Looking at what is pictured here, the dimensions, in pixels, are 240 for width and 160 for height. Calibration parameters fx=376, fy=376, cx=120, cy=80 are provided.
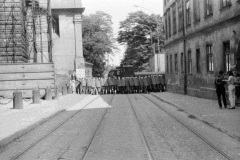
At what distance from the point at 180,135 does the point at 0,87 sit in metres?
16.2

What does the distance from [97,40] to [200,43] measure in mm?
41346

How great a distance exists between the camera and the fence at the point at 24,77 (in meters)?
22.8

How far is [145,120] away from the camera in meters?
12.3

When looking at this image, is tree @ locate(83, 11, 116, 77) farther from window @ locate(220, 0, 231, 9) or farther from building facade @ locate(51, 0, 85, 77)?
window @ locate(220, 0, 231, 9)

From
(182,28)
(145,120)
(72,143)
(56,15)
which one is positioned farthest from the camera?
(56,15)

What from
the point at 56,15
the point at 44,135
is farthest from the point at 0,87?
the point at 56,15

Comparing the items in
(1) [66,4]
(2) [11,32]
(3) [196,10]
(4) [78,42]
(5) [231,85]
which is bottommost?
(5) [231,85]

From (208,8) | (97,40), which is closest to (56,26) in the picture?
(97,40)

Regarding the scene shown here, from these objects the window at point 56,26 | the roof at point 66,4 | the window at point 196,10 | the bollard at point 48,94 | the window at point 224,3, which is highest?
the roof at point 66,4

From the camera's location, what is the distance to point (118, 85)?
112 feet

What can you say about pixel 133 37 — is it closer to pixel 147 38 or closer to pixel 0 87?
pixel 147 38

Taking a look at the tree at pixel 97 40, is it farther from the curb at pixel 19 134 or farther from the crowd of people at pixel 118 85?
the curb at pixel 19 134

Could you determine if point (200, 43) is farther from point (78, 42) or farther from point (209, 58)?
point (78, 42)

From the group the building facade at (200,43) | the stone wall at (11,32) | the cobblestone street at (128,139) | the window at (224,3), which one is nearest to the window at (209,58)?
the building facade at (200,43)
